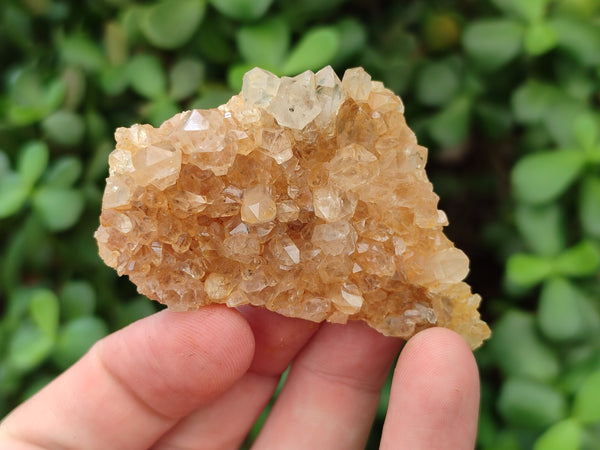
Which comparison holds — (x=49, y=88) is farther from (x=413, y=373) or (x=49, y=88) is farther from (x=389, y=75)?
(x=413, y=373)

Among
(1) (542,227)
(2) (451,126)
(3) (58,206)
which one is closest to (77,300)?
(3) (58,206)

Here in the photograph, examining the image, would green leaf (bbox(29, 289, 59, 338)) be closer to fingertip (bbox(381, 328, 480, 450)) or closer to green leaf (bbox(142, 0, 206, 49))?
green leaf (bbox(142, 0, 206, 49))

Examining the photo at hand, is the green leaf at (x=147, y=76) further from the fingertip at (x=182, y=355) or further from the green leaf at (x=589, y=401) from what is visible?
the green leaf at (x=589, y=401)

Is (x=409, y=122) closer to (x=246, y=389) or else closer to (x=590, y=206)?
(x=590, y=206)

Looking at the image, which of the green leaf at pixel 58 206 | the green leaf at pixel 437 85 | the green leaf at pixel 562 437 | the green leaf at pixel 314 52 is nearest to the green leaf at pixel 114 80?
the green leaf at pixel 58 206

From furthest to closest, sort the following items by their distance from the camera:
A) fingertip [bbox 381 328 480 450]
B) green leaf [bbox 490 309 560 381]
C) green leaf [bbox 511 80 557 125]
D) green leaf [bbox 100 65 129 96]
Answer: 1. green leaf [bbox 100 65 129 96]
2. green leaf [bbox 511 80 557 125]
3. green leaf [bbox 490 309 560 381]
4. fingertip [bbox 381 328 480 450]

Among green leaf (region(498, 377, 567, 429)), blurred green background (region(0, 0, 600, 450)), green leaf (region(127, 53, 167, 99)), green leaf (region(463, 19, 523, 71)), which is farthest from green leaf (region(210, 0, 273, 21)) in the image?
green leaf (region(498, 377, 567, 429))

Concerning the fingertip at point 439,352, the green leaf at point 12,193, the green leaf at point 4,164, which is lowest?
the fingertip at point 439,352
